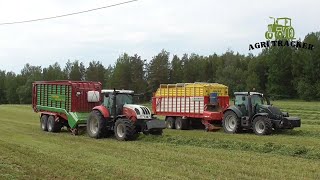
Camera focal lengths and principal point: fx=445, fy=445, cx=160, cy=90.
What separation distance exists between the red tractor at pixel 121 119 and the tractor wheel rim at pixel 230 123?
4.48 meters

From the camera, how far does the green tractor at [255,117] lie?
1880 centimetres

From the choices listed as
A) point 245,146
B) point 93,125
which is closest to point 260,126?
point 245,146

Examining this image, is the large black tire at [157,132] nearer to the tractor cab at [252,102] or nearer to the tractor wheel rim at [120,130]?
the tractor wheel rim at [120,130]

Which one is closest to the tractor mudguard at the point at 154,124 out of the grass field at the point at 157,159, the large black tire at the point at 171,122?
the grass field at the point at 157,159

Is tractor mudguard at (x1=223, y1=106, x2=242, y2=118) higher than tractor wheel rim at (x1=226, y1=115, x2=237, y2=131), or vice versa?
tractor mudguard at (x1=223, y1=106, x2=242, y2=118)

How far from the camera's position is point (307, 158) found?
1212 centimetres

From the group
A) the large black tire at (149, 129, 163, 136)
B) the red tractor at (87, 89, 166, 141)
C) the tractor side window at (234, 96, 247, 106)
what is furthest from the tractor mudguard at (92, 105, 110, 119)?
the tractor side window at (234, 96, 247, 106)

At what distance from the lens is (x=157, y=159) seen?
11.6 m

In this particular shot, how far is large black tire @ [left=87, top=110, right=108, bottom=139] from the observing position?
17.7 m

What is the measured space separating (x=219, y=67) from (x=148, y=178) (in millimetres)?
73958

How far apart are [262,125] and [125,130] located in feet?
20.3

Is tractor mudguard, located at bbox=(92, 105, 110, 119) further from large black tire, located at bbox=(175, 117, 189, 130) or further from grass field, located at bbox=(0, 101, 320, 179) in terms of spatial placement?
large black tire, located at bbox=(175, 117, 189, 130)

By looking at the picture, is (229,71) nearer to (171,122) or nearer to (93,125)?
(171,122)

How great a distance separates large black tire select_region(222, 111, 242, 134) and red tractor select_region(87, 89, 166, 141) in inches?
172
